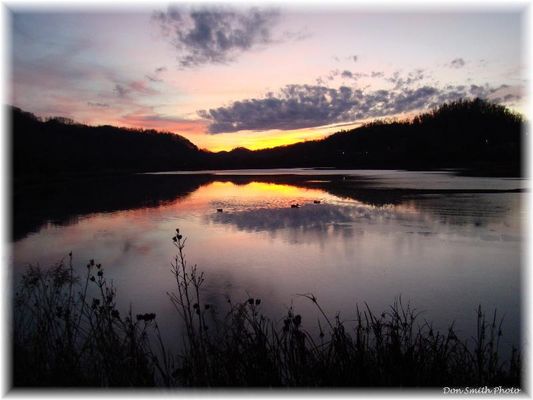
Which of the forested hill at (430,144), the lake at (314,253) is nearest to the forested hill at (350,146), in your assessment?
the forested hill at (430,144)

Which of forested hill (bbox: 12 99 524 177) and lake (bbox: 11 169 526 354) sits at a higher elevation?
forested hill (bbox: 12 99 524 177)

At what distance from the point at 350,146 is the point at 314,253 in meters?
127

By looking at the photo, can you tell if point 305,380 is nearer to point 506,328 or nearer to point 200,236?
point 506,328

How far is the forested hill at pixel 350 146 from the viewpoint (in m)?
75.1

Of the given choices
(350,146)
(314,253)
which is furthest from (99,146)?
(314,253)

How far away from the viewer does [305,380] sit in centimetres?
362

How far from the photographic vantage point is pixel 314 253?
9938 millimetres

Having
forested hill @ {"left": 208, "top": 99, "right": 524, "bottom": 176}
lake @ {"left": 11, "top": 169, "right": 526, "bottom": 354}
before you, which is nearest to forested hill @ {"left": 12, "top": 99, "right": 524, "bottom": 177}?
forested hill @ {"left": 208, "top": 99, "right": 524, "bottom": 176}

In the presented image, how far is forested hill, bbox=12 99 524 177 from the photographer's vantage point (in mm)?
75125

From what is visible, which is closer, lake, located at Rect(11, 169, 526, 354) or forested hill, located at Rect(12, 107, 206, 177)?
lake, located at Rect(11, 169, 526, 354)

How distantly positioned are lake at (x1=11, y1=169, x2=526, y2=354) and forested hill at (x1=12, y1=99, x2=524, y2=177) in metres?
37.9

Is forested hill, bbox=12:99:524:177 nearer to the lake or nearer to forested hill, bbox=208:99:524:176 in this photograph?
forested hill, bbox=208:99:524:176

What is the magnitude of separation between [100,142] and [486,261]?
137 meters

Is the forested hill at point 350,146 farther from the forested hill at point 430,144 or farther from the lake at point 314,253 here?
the lake at point 314,253
